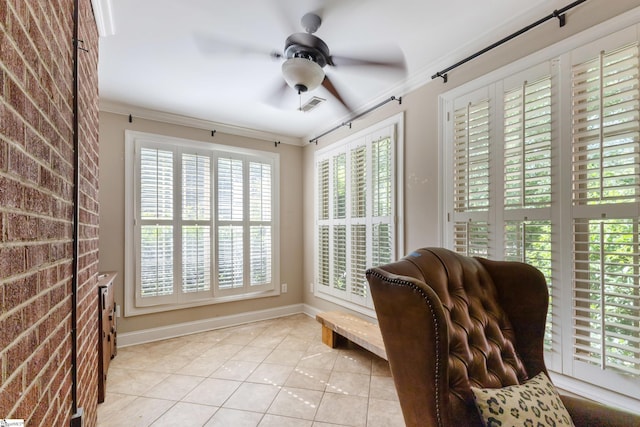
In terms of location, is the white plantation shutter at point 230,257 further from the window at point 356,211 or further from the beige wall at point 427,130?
the beige wall at point 427,130

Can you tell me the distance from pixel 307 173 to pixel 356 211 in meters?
1.26

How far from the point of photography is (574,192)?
5.49 ft

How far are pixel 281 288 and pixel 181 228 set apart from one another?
60.7 inches

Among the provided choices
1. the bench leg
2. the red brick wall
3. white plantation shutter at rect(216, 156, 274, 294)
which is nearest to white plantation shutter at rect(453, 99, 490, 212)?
the bench leg

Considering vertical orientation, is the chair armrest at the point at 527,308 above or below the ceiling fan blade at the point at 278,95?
below

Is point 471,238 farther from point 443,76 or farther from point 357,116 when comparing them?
point 357,116

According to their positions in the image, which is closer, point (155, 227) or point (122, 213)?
point (122, 213)

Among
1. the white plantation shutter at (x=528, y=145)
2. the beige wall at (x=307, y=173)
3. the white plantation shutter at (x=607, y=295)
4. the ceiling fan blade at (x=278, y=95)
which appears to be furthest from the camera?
the ceiling fan blade at (x=278, y=95)

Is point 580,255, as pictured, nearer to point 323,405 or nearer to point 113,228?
point 323,405

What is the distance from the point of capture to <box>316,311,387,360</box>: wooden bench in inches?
96.8

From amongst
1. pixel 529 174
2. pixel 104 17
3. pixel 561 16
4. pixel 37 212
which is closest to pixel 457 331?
pixel 529 174

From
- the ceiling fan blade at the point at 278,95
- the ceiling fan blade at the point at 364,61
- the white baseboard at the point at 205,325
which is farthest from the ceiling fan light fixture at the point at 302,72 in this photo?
Result: the white baseboard at the point at 205,325

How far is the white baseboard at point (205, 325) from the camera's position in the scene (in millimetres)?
3184

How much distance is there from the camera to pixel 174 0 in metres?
1.75
